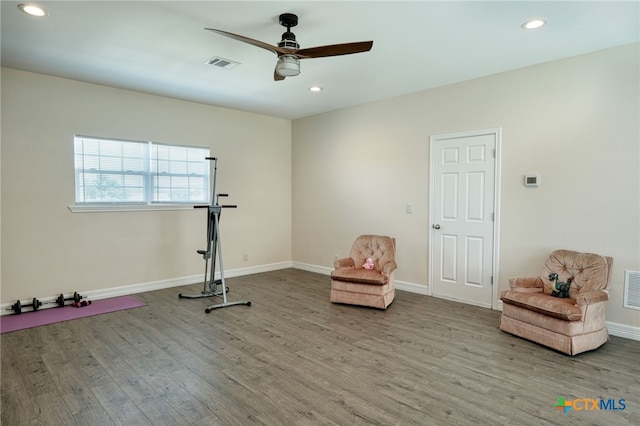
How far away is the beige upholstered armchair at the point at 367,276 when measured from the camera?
4.36 metres

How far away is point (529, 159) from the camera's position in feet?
13.3

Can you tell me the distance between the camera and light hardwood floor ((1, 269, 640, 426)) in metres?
2.25

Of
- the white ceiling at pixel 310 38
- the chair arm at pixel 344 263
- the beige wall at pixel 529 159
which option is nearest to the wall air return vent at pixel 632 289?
the beige wall at pixel 529 159

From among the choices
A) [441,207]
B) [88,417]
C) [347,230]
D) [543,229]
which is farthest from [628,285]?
[88,417]

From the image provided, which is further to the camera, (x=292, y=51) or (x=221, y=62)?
(x=221, y=62)

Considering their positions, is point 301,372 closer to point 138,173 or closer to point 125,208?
point 125,208

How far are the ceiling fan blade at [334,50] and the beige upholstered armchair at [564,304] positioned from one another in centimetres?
270

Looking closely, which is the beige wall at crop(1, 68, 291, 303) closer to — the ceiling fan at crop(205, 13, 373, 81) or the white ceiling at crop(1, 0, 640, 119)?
the white ceiling at crop(1, 0, 640, 119)

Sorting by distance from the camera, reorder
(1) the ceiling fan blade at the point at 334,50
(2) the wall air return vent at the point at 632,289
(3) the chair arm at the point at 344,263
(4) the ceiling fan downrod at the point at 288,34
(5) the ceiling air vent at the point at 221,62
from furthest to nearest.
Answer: (3) the chair arm at the point at 344,263, (5) the ceiling air vent at the point at 221,62, (2) the wall air return vent at the point at 632,289, (4) the ceiling fan downrod at the point at 288,34, (1) the ceiling fan blade at the point at 334,50

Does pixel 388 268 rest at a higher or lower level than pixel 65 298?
higher

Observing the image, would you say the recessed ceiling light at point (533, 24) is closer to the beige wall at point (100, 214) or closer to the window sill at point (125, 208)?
the beige wall at point (100, 214)

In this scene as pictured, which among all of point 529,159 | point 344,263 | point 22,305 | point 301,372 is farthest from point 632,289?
point 22,305

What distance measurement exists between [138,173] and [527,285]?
16.8 ft
